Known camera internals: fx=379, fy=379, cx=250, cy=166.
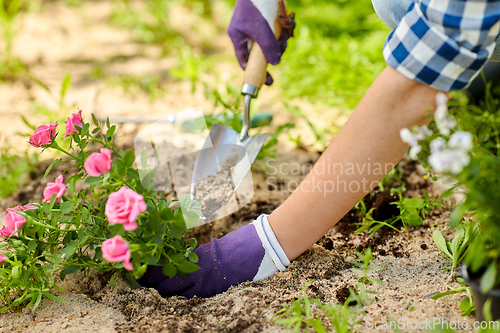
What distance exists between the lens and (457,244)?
0.92m

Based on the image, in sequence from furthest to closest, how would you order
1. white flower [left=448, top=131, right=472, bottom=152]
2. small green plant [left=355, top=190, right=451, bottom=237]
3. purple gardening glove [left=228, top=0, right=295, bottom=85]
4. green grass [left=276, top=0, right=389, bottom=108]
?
green grass [left=276, top=0, right=389, bottom=108] < purple gardening glove [left=228, top=0, right=295, bottom=85] < small green plant [left=355, top=190, right=451, bottom=237] < white flower [left=448, top=131, right=472, bottom=152]

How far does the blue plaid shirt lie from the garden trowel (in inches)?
22.3

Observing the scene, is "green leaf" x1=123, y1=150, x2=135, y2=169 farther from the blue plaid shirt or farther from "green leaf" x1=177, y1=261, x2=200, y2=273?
the blue plaid shirt

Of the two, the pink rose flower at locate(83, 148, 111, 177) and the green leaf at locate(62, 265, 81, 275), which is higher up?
the pink rose flower at locate(83, 148, 111, 177)

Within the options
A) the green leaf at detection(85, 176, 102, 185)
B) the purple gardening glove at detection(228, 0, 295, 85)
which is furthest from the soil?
the purple gardening glove at detection(228, 0, 295, 85)

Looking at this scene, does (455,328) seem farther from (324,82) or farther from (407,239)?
(324,82)

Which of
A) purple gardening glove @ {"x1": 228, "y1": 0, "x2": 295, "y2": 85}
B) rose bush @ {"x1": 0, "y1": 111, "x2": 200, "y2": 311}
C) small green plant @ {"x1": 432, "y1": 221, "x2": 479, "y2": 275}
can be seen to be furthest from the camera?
purple gardening glove @ {"x1": 228, "y1": 0, "x2": 295, "y2": 85}

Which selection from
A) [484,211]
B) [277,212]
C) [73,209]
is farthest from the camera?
[277,212]

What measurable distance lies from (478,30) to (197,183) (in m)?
0.83

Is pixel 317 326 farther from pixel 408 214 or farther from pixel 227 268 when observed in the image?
pixel 408 214

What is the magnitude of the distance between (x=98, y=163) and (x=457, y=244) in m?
0.85

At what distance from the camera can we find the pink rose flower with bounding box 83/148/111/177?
740 millimetres

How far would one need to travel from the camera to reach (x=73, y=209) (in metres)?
0.86

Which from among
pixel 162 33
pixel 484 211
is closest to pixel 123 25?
pixel 162 33
